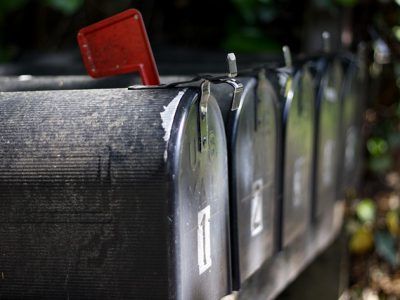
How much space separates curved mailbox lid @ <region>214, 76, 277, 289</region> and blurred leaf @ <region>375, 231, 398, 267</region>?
6.86ft

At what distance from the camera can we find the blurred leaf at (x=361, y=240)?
14.4ft

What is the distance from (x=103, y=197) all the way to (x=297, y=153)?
123 centimetres

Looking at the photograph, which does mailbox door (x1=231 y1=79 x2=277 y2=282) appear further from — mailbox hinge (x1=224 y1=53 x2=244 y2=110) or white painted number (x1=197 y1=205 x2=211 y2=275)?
white painted number (x1=197 y1=205 x2=211 y2=275)

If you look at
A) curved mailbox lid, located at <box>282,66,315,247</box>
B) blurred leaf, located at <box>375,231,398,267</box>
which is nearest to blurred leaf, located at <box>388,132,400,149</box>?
blurred leaf, located at <box>375,231,398,267</box>

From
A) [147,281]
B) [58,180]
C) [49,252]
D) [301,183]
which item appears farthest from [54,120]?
[301,183]

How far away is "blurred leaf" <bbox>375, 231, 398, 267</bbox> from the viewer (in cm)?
440

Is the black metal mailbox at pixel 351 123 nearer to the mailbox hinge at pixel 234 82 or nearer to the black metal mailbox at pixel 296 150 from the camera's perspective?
the black metal mailbox at pixel 296 150

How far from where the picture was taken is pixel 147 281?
1628 mm

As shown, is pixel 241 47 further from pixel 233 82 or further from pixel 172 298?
pixel 172 298

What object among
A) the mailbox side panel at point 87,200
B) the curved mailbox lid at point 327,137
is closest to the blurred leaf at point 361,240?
the curved mailbox lid at point 327,137

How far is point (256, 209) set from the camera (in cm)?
226

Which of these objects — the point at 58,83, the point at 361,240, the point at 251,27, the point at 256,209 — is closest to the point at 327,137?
the point at 256,209

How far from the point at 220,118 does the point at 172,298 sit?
48 centimetres

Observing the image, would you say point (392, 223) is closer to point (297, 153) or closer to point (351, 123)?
point (351, 123)
